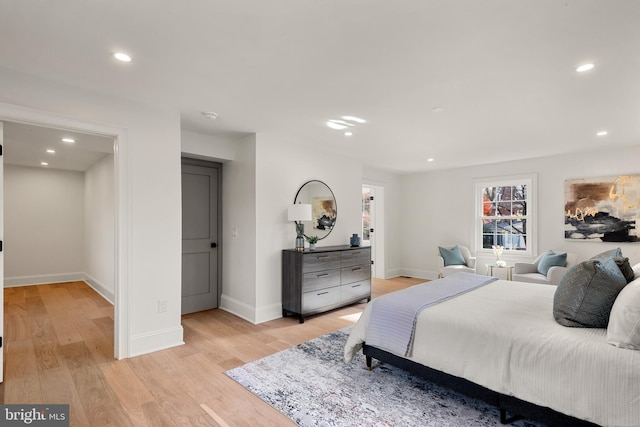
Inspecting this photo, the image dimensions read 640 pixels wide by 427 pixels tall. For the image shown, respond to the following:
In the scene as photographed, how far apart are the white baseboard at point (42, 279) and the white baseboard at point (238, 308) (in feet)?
13.0

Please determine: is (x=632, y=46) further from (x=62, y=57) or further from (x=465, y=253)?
(x=465, y=253)

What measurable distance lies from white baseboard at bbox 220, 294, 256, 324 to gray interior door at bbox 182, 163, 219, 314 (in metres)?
0.16

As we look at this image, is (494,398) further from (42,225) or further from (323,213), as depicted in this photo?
(42,225)

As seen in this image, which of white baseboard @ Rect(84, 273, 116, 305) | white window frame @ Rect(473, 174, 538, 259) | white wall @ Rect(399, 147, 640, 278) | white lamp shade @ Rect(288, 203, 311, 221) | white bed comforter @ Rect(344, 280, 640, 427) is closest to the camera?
white bed comforter @ Rect(344, 280, 640, 427)

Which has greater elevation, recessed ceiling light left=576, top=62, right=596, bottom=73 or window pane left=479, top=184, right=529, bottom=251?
recessed ceiling light left=576, top=62, right=596, bottom=73

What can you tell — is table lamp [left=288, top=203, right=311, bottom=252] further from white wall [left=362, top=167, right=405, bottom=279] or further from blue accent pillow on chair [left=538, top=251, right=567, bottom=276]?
blue accent pillow on chair [left=538, top=251, right=567, bottom=276]

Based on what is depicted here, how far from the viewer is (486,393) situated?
Answer: 1986mm

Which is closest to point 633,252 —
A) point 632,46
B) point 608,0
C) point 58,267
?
point 632,46

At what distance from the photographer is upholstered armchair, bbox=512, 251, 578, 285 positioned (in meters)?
4.52

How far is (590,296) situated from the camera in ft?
6.39

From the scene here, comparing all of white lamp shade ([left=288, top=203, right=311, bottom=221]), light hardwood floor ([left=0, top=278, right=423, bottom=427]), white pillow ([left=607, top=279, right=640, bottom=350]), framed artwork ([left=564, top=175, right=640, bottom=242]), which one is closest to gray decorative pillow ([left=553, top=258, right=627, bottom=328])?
white pillow ([left=607, top=279, right=640, bottom=350])

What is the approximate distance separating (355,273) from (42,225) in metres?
6.07

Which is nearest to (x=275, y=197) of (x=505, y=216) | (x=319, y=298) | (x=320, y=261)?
(x=320, y=261)

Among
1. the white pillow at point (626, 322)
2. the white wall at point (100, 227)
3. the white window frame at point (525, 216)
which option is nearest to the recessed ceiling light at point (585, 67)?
the white pillow at point (626, 322)
